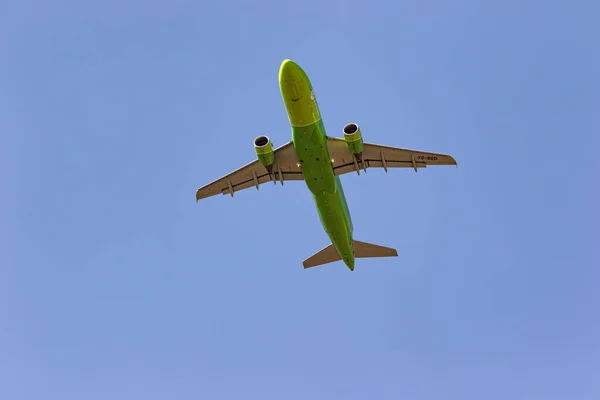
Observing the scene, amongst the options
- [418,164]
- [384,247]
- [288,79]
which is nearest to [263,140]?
[288,79]

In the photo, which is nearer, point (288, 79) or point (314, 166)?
→ point (288, 79)

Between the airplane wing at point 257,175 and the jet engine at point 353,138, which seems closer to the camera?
the jet engine at point 353,138

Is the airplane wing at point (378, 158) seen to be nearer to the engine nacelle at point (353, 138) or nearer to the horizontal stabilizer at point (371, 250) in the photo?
the engine nacelle at point (353, 138)

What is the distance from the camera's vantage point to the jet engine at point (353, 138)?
1476 inches

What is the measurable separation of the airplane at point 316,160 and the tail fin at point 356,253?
1899mm

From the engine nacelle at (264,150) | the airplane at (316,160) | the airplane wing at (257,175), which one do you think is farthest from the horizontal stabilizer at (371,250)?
the engine nacelle at (264,150)

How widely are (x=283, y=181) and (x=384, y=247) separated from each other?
9.27 m

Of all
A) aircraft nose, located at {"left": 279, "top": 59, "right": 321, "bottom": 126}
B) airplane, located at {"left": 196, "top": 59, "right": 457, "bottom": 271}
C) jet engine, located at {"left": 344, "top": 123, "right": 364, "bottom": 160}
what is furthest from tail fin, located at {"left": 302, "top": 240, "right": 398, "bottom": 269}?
aircraft nose, located at {"left": 279, "top": 59, "right": 321, "bottom": 126}

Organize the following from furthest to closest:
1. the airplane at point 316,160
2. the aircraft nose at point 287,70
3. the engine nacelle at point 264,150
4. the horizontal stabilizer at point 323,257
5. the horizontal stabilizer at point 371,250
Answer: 1. the horizontal stabilizer at point 323,257
2. the horizontal stabilizer at point 371,250
3. the engine nacelle at point 264,150
4. the airplane at point 316,160
5. the aircraft nose at point 287,70

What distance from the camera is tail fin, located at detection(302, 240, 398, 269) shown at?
4591cm

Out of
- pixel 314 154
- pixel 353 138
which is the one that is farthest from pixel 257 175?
pixel 353 138

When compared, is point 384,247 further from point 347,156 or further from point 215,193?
point 215,193

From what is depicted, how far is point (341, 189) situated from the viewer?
134ft

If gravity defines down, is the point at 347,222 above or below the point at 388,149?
below
